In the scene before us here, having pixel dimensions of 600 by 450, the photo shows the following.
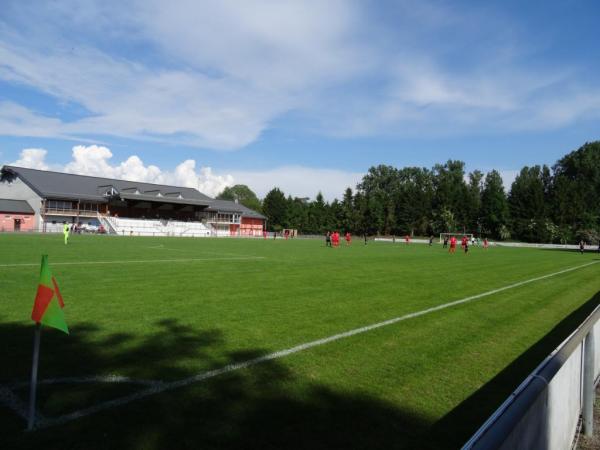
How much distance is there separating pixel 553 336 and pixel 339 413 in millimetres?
5751

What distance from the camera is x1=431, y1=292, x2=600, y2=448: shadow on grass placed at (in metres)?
4.04

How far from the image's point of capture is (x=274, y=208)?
363ft

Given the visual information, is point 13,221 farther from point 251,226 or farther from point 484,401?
point 484,401

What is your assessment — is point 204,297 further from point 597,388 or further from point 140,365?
point 597,388

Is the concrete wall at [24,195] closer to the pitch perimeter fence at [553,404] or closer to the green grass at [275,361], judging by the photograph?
the green grass at [275,361]

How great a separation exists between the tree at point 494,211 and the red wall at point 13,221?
88.6m

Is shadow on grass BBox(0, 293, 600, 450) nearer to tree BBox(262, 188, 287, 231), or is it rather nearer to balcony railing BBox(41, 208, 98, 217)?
balcony railing BBox(41, 208, 98, 217)

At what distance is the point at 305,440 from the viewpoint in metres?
3.84

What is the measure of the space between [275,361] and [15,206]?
241 feet

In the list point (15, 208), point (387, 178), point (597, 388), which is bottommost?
point (597, 388)

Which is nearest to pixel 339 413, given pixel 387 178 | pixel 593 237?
pixel 593 237

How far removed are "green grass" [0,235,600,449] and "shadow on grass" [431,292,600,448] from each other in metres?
0.02

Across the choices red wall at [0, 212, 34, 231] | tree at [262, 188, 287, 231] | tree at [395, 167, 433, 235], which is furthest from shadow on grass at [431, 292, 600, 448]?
tree at [262, 188, 287, 231]

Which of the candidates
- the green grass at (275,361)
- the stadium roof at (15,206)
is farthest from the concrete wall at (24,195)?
the green grass at (275,361)
